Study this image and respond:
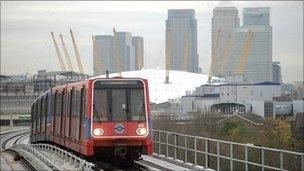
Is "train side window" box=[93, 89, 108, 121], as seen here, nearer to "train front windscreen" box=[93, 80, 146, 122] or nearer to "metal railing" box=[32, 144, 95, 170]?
"train front windscreen" box=[93, 80, 146, 122]

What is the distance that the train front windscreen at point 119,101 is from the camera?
2277cm

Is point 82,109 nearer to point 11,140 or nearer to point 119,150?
point 119,150

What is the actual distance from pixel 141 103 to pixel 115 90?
106 cm

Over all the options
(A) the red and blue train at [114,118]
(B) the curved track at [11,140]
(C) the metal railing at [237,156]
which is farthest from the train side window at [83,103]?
(B) the curved track at [11,140]

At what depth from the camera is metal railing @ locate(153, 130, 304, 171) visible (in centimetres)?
1660

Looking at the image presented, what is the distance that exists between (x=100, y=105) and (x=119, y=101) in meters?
0.72

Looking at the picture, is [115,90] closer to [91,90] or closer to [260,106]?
[91,90]

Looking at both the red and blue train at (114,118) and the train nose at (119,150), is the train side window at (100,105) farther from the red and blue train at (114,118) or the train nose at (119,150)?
the train nose at (119,150)

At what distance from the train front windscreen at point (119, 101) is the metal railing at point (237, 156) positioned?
202cm

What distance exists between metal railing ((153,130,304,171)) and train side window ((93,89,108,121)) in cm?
302

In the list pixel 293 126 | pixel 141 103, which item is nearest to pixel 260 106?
pixel 293 126

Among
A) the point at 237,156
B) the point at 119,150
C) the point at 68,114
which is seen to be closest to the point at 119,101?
the point at 119,150

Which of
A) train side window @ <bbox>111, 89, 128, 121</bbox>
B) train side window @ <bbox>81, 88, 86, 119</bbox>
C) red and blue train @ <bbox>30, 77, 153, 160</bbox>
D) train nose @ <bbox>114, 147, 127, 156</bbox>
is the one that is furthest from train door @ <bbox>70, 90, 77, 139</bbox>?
train nose @ <bbox>114, 147, 127, 156</bbox>

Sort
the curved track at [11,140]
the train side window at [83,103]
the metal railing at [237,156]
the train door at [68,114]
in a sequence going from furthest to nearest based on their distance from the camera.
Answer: the curved track at [11,140]
the train door at [68,114]
the train side window at [83,103]
the metal railing at [237,156]
